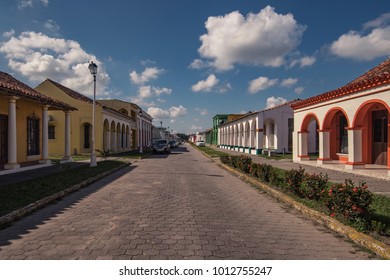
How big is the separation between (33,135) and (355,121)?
56.6ft

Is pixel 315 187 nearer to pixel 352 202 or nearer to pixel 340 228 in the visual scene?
pixel 352 202

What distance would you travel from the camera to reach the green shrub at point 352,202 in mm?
4758

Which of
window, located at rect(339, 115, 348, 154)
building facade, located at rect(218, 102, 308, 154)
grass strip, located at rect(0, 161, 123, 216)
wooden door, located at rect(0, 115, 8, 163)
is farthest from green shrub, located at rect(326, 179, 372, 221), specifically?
building facade, located at rect(218, 102, 308, 154)

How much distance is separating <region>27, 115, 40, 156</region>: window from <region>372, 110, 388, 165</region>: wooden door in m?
18.6

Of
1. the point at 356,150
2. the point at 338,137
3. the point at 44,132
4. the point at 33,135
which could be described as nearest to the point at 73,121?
the point at 33,135

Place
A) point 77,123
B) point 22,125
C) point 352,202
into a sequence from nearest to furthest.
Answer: point 352,202
point 22,125
point 77,123

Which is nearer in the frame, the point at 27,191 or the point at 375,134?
the point at 27,191

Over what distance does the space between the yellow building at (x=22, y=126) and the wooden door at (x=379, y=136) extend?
16.8 metres

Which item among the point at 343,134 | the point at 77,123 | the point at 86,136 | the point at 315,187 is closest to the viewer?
the point at 315,187

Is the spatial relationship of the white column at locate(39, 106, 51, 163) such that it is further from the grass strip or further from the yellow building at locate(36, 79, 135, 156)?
the yellow building at locate(36, 79, 135, 156)

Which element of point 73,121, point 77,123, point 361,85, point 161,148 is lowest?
point 161,148

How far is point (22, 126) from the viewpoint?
46.5 feet

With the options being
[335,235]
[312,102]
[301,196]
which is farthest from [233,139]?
[335,235]

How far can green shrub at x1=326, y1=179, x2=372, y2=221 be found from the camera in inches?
187
